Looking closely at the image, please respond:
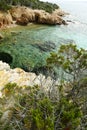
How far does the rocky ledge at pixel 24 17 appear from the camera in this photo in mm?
57206

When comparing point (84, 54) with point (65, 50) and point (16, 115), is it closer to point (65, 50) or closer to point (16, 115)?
point (65, 50)

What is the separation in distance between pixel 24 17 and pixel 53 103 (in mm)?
51024

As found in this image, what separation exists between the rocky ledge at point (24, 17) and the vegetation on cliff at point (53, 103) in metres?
37.6

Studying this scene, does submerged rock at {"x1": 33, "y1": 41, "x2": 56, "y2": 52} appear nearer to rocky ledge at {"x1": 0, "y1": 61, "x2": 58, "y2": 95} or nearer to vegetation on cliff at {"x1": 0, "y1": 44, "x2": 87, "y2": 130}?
rocky ledge at {"x1": 0, "y1": 61, "x2": 58, "y2": 95}

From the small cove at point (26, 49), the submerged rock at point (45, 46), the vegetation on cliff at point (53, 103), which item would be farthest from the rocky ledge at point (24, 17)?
the vegetation on cliff at point (53, 103)

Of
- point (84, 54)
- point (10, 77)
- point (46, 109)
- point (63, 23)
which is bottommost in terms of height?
point (63, 23)

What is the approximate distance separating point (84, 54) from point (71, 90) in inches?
110

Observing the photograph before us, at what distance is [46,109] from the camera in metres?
13.5

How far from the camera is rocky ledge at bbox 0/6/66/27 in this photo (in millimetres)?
57206

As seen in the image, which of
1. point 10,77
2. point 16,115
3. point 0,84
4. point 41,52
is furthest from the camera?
point 41,52

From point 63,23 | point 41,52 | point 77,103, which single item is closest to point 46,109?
point 77,103

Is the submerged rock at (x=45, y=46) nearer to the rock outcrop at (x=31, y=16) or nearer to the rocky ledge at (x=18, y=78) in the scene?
the rocky ledge at (x=18, y=78)

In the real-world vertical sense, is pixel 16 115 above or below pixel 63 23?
above

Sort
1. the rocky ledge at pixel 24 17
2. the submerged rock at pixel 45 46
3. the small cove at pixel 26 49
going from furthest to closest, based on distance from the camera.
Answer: the rocky ledge at pixel 24 17, the submerged rock at pixel 45 46, the small cove at pixel 26 49
